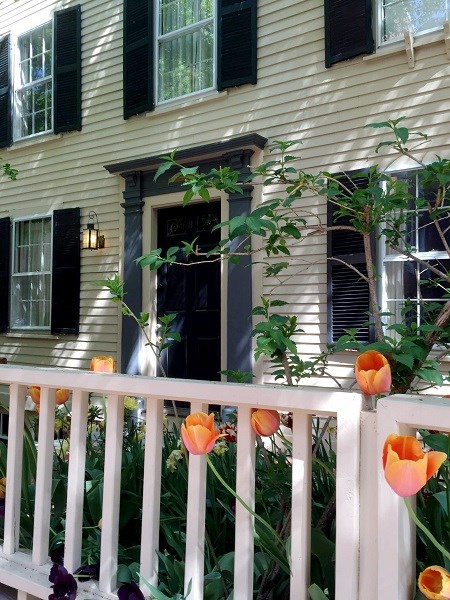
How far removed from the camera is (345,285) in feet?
16.8

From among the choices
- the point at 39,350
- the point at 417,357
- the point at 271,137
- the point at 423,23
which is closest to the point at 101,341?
the point at 39,350

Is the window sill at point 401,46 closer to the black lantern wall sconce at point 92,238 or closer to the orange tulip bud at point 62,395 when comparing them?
the black lantern wall sconce at point 92,238

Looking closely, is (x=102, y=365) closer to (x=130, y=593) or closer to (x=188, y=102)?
(x=130, y=593)

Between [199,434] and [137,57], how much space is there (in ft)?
21.0

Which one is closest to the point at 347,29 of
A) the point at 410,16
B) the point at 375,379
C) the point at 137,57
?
the point at 410,16

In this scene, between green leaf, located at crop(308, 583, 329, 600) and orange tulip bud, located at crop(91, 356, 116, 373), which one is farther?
orange tulip bud, located at crop(91, 356, 116, 373)

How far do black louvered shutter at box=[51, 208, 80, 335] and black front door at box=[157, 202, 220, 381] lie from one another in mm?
1241

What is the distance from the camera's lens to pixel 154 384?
124cm

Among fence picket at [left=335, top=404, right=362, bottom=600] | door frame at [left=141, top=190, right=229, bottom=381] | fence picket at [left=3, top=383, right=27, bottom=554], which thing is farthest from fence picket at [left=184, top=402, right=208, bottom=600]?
door frame at [left=141, top=190, right=229, bottom=381]

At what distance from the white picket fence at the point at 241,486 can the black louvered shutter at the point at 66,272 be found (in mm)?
5695

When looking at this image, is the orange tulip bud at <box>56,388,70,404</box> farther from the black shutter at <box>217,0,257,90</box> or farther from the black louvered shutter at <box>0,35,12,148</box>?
the black louvered shutter at <box>0,35,12,148</box>

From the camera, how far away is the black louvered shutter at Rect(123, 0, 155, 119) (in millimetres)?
6543

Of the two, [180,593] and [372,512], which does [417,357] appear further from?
[180,593]

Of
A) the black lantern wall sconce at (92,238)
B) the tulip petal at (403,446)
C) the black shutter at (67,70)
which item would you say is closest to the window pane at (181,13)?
the black shutter at (67,70)
